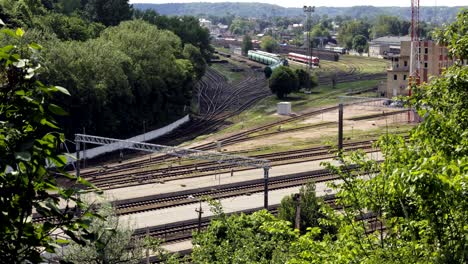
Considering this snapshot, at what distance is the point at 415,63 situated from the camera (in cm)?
6384

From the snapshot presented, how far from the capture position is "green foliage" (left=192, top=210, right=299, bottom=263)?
45.8ft

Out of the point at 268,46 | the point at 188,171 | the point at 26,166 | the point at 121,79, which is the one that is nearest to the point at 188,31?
the point at 121,79

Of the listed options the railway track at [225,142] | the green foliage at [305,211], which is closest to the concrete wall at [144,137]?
the railway track at [225,142]

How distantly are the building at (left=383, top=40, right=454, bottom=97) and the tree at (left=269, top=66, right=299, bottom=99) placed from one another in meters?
8.76

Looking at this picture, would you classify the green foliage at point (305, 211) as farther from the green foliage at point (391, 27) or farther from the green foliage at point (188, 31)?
the green foliage at point (391, 27)

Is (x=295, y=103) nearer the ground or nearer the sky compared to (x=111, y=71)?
nearer the ground

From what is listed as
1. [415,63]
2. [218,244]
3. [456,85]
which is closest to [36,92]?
[456,85]

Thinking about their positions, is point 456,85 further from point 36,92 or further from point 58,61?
point 58,61

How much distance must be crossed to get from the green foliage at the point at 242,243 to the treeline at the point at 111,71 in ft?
82.8

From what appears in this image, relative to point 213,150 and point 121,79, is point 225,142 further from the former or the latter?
point 121,79

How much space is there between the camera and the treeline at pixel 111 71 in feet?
152

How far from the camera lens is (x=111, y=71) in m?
49.1

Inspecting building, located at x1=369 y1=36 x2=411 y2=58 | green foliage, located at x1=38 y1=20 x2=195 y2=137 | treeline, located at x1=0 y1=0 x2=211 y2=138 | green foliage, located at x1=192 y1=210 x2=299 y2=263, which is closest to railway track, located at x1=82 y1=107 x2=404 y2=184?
treeline, located at x1=0 y1=0 x2=211 y2=138

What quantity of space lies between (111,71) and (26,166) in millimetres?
45369
